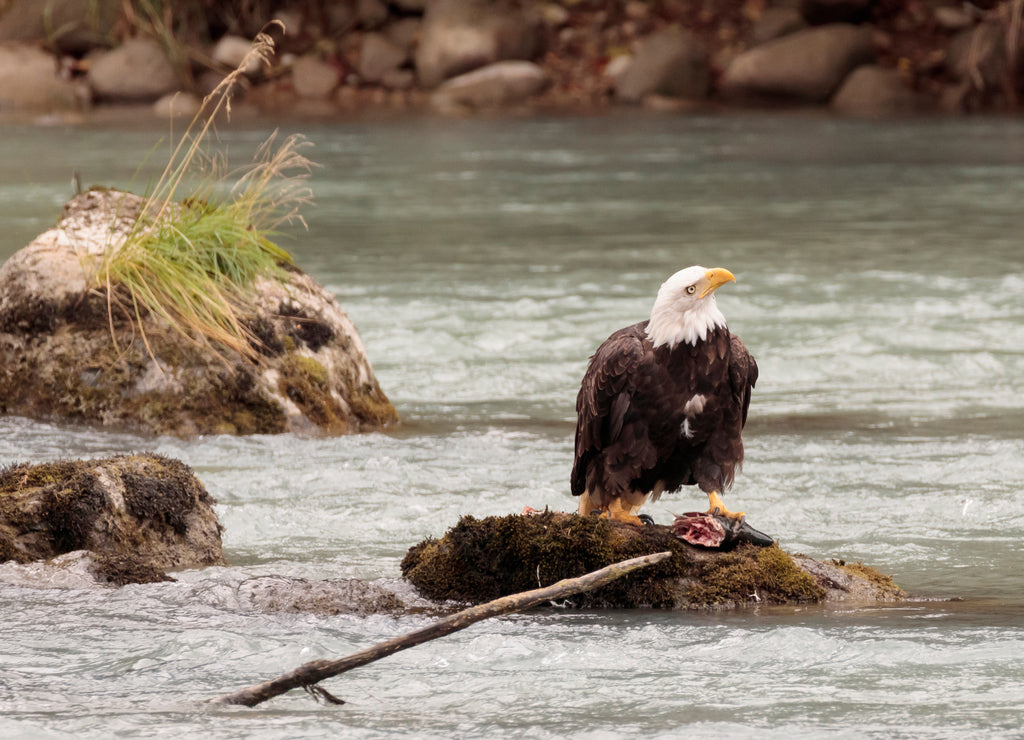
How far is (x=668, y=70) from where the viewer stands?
24.0 m

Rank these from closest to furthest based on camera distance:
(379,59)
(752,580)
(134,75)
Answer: (752,580) < (134,75) < (379,59)

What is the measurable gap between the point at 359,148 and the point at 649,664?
16.0 metres

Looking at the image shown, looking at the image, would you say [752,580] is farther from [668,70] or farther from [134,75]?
[134,75]

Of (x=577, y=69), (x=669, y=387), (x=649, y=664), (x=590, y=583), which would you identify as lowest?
(x=649, y=664)

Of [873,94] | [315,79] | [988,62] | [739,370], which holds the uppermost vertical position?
[988,62]

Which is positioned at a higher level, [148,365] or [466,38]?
[466,38]

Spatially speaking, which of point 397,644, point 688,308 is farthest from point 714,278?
point 397,644

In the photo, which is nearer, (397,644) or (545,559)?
(397,644)

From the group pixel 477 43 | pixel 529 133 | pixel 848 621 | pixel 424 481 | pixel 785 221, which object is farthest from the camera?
pixel 477 43

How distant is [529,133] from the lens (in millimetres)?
20891

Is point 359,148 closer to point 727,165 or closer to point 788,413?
point 727,165

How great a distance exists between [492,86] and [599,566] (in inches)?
827

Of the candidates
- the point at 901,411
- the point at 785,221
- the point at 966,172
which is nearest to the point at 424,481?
the point at 901,411

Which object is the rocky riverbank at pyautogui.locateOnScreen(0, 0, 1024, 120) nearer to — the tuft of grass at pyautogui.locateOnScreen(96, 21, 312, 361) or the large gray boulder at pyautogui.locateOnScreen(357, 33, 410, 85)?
the large gray boulder at pyautogui.locateOnScreen(357, 33, 410, 85)
